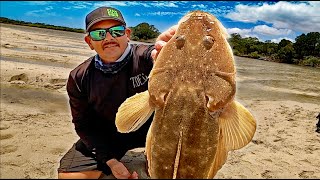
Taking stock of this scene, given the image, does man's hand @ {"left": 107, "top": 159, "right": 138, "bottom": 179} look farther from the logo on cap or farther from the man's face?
the logo on cap

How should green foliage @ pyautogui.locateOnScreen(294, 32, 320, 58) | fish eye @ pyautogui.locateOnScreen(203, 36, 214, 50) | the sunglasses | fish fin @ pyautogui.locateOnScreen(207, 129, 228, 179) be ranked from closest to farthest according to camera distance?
fish fin @ pyautogui.locateOnScreen(207, 129, 228, 179), fish eye @ pyautogui.locateOnScreen(203, 36, 214, 50), the sunglasses, green foliage @ pyautogui.locateOnScreen(294, 32, 320, 58)

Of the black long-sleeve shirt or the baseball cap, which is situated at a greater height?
the baseball cap

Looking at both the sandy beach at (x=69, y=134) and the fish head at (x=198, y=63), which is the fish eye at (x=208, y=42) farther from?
the sandy beach at (x=69, y=134)

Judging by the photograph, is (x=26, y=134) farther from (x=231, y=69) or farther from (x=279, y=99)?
(x=279, y=99)

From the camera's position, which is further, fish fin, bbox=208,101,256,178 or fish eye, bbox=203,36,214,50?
fish eye, bbox=203,36,214,50

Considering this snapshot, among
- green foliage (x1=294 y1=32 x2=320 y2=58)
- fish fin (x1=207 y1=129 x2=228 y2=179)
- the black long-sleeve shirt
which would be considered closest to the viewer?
fish fin (x1=207 y1=129 x2=228 y2=179)

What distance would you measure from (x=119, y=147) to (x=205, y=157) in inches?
108

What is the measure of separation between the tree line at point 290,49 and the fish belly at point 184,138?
97 cm

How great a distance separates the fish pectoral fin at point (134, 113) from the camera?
287 centimetres

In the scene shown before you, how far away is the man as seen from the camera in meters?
4.47

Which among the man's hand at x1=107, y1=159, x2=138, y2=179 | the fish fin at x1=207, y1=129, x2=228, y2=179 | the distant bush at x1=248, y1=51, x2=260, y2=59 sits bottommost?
the man's hand at x1=107, y1=159, x2=138, y2=179

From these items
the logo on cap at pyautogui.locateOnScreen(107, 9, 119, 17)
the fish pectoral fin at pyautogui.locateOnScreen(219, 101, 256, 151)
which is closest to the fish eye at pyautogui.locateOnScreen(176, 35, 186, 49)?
the fish pectoral fin at pyautogui.locateOnScreen(219, 101, 256, 151)

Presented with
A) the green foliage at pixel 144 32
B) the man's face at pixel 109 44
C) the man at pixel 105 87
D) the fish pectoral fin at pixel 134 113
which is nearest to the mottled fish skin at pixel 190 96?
the fish pectoral fin at pixel 134 113

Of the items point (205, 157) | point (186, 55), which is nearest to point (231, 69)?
point (186, 55)
